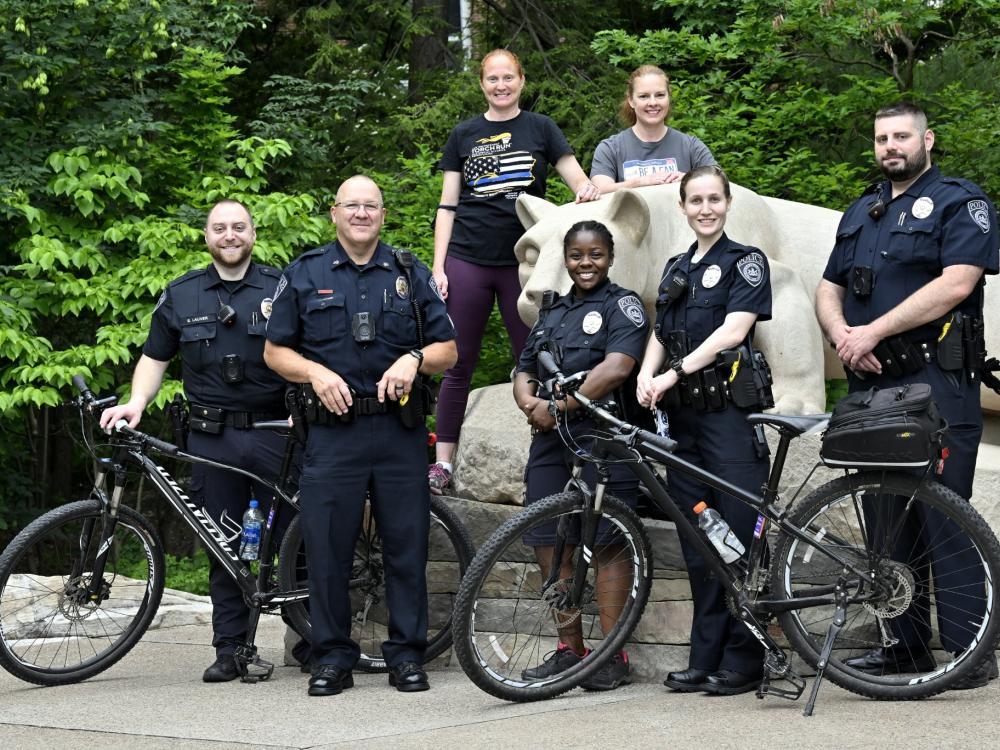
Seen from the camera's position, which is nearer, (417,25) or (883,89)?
(883,89)

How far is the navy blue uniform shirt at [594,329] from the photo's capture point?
16.3 ft

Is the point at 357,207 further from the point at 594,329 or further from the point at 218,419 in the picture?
the point at 218,419

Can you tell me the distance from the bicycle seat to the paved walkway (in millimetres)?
922

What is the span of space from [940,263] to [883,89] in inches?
187

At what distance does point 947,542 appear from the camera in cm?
450

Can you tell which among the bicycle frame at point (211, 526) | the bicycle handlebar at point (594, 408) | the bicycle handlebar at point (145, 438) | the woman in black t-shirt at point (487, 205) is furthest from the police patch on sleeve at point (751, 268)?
the bicycle handlebar at point (145, 438)

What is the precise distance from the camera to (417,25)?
1207 centimetres

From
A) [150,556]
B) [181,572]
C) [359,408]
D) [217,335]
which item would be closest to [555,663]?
[359,408]

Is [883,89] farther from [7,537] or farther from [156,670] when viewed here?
[7,537]

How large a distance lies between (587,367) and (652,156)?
138 cm

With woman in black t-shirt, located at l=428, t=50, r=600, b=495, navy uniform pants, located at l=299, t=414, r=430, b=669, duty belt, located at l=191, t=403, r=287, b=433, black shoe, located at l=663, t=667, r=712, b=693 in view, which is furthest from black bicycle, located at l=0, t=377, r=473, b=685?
black shoe, located at l=663, t=667, r=712, b=693

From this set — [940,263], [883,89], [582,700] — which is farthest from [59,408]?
[940,263]

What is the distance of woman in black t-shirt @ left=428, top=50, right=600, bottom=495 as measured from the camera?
5.91m

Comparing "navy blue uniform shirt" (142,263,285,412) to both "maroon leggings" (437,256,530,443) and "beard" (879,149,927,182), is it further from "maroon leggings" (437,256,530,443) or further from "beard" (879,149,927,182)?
"beard" (879,149,927,182)
